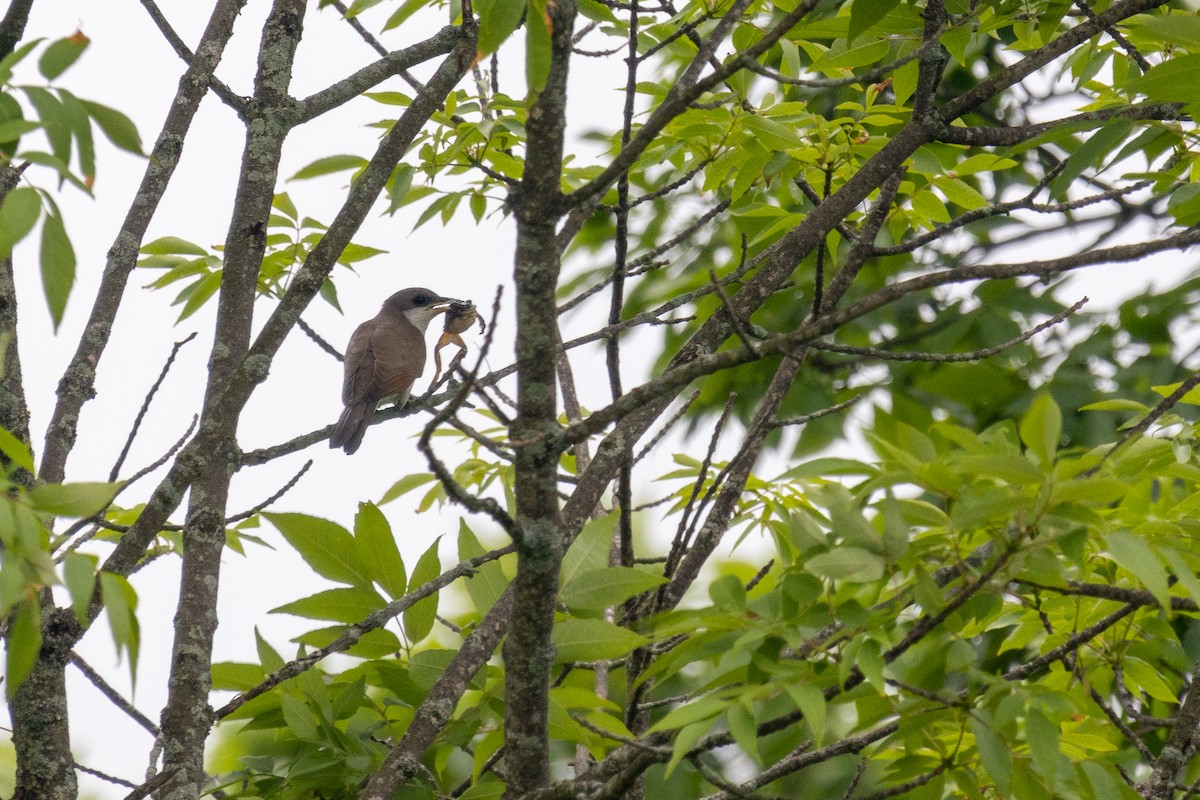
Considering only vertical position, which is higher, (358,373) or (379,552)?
(358,373)

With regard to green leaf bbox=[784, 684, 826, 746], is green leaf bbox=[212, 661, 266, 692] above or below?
above

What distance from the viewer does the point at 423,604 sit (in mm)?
2893

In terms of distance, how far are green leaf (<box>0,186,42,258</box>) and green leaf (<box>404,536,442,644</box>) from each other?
1.42 meters

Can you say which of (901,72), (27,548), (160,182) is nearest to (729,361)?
(27,548)

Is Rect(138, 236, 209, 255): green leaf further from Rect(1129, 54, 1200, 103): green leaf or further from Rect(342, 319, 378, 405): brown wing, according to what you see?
Rect(1129, 54, 1200, 103): green leaf

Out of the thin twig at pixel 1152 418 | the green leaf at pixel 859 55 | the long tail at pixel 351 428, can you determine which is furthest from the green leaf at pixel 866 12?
the long tail at pixel 351 428

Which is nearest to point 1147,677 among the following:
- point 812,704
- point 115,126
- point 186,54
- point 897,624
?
point 897,624

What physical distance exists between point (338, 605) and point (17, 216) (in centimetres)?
141

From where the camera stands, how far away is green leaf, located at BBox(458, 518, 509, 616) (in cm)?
295

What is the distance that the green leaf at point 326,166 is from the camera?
3652 millimetres

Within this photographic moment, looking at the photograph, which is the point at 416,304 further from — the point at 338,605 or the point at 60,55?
the point at 60,55

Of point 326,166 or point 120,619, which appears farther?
point 326,166

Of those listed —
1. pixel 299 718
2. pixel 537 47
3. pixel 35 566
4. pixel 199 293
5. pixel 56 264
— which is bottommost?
pixel 299 718

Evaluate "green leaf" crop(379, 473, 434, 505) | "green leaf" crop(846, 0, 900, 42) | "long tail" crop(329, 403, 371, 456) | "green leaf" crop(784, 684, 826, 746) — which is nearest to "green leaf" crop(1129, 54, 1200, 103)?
"green leaf" crop(846, 0, 900, 42)
